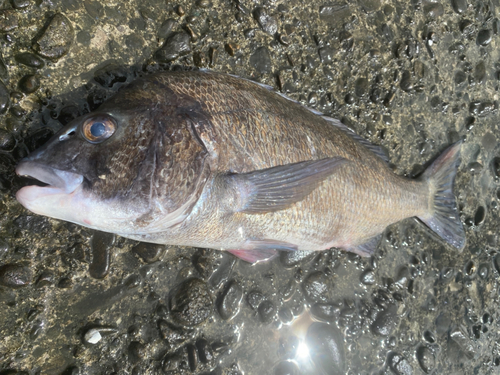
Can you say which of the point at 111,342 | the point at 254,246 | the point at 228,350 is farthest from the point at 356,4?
the point at 111,342

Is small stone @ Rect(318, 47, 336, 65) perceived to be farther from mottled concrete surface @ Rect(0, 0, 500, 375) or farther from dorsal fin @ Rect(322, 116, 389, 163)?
dorsal fin @ Rect(322, 116, 389, 163)

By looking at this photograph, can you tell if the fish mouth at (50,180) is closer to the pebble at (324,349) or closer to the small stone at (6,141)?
the small stone at (6,141)

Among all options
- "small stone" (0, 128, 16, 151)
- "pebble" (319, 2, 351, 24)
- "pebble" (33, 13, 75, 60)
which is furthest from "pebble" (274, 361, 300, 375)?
"pebble" (319, 2, 351, 24)

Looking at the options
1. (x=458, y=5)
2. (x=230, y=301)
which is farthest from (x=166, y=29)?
(x=458, y=5)

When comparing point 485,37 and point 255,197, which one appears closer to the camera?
point 255,197

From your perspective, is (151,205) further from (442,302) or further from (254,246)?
(442,302)

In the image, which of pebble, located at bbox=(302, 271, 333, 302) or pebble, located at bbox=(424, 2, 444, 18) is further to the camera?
pebble, located at bbox=(424, 2, 444, 18)

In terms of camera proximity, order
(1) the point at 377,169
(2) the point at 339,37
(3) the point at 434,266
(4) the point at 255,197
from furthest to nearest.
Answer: (3) the point at 434,266 → (2) the point at 339,37 → (1) the point at 377,169 → (4) the point at 255,197
